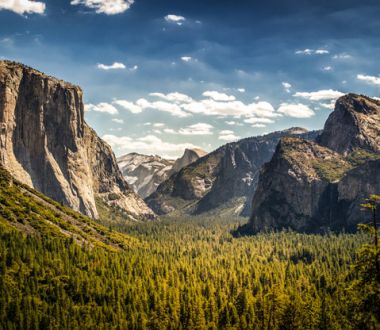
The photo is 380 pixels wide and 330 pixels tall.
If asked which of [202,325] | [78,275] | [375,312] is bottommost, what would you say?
[202,325]

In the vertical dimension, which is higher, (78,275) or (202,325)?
(78,275)

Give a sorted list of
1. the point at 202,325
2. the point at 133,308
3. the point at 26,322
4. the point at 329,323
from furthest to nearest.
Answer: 1. the point at 133,308
2. the point at 202,325
3. the point at 26,322
4. the point at 329,323

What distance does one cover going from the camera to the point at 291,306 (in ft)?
389

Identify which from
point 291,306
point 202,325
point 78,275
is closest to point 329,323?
point 291,306

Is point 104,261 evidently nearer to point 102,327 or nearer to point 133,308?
point 133,308

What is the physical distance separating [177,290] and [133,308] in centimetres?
2315

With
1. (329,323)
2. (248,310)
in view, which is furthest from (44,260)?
(329,323)

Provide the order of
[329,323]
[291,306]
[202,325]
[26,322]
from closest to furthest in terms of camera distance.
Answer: [329,323] < [291,306] < [26,322] < [202,325]

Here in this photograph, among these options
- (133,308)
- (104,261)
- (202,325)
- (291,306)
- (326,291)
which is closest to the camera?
(291,306)

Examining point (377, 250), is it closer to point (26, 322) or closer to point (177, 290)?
point (26, 322)

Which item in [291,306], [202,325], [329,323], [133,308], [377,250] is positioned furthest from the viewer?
[133,308]

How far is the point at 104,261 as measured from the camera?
631 ft

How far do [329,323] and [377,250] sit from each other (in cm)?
7492

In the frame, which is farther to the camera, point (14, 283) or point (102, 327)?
point (14, 283)
